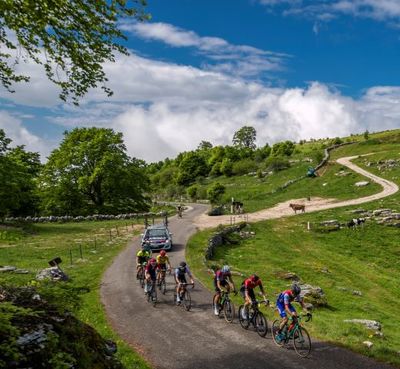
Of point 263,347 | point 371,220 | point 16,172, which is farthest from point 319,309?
point 16,172

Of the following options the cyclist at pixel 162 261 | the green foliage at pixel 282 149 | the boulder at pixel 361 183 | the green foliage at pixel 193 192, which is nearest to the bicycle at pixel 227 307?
the cyclist at pixel 162 261

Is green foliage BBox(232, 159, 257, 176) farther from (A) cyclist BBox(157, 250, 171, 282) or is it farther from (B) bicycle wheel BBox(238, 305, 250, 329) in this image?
(B) bicycle wheel BBox(238, 305, 250, 329)

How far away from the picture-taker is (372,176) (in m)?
67.6

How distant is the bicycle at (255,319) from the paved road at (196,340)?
0.27 meters

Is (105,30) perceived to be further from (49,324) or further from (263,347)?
(263,347)

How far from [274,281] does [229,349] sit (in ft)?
42.1

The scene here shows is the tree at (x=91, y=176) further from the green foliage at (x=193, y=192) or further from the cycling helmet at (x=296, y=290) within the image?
the cycling helmet at (x=296, y=290)

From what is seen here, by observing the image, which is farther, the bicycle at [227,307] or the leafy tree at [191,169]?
the leafy tree at [191,169]

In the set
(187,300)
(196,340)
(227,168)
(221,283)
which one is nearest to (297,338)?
(196,340)

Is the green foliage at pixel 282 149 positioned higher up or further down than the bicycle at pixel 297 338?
higher up

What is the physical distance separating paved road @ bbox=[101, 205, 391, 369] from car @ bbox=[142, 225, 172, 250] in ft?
38.8

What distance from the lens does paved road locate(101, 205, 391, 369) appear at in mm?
13211

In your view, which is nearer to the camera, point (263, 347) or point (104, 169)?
point (263, 347)

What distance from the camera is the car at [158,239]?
34.4 meters
